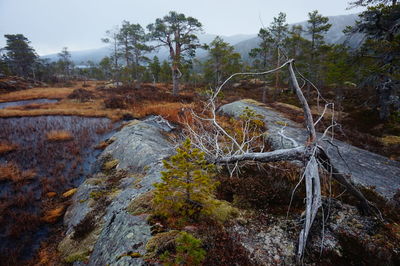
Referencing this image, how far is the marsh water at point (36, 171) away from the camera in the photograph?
178 inches

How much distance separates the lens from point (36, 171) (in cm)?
710

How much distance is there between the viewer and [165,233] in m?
2.70

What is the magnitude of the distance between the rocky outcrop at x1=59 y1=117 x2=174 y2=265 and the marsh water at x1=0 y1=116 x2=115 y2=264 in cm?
82

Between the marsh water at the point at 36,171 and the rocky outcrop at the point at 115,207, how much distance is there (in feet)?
2.69

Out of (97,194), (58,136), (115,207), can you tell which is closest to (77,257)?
(115,207)

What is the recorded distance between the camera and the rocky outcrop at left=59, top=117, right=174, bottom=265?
9.29ft

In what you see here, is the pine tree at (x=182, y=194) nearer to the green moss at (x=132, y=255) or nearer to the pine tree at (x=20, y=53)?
the green moss at (x=132, y=255)

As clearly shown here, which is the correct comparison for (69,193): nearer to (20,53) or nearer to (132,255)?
(132,255)

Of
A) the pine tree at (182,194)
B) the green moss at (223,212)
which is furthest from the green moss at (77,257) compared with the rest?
the green moss at (223,212)

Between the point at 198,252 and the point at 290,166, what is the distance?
373 centimetres

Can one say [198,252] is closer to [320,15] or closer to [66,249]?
[66,249]

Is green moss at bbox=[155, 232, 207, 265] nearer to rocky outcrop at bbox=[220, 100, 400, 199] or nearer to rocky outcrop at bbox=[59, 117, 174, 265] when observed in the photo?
rocky outcrop at bbox=[59, 117, 174, 265]

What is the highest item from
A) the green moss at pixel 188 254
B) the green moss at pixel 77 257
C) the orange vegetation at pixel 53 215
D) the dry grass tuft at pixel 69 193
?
the green moss at pixel 188 254

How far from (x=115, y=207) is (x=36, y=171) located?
572 centimetres
